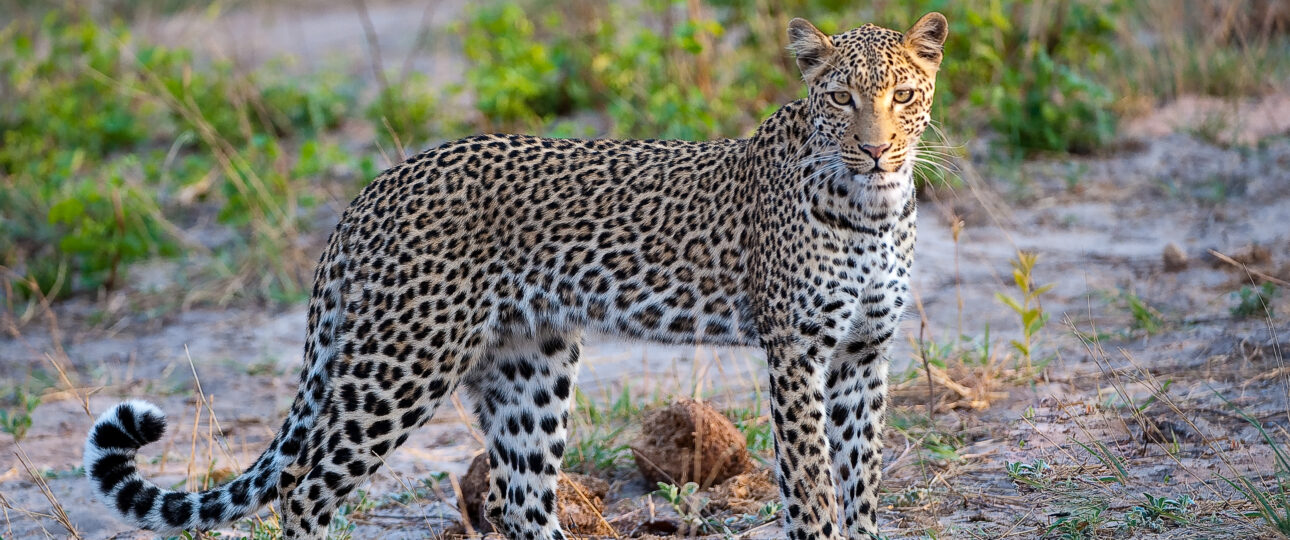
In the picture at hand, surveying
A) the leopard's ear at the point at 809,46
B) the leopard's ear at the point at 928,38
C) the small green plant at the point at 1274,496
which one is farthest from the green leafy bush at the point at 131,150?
the small green plant at the point at 1274,496

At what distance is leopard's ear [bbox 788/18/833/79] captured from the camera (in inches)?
201

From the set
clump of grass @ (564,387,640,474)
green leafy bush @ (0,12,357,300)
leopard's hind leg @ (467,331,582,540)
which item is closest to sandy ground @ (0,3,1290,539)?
clump of grass @ (564,387,640,474)

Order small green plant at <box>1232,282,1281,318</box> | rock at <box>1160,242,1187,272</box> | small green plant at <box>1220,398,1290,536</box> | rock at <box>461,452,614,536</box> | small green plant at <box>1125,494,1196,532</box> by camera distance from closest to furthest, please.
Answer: small green plant at <box>1220,398,1290,536</box>
small green plant at <box>1125,494,1196,532</box>
rock at <box>461,452,614,536</box>
small green plant at <box>1232,282,1281,318</box>
rock at <box>1160,242,1187,272</box>

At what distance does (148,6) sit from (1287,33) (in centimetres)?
1206

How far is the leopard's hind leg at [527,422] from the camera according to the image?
5.82m

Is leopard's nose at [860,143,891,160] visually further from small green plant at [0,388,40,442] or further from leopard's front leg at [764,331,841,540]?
small green plant at [0,388,40,442]

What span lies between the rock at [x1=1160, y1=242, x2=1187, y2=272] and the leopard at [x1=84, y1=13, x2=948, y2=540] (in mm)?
3529

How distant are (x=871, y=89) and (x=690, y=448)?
1.97 m

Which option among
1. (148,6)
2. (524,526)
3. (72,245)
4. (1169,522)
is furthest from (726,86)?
(148,6)

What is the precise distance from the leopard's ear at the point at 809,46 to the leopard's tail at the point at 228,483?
75.4 inches

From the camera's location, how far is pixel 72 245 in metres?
9.61

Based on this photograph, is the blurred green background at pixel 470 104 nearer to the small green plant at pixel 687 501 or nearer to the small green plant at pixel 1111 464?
the small green plant at pixel 1111 464

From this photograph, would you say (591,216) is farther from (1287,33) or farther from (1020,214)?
(1287,33)

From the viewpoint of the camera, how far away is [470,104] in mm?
11883
